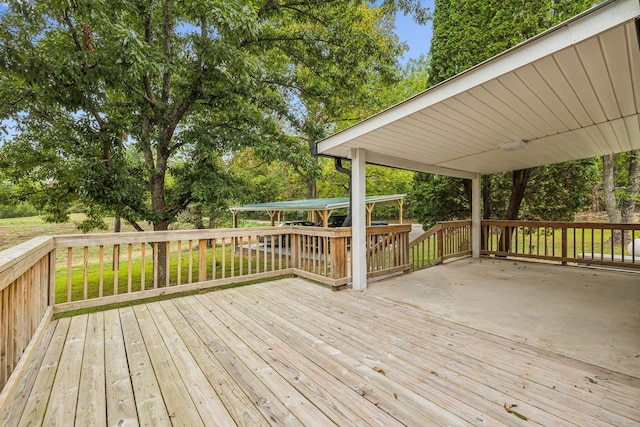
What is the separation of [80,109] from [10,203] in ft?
10.7

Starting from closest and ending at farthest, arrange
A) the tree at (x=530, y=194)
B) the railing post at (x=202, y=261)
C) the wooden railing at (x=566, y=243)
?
the railing post at (x=202, y=261), the wooden railing at (x=566, y=243), the tree at (x=530, y=194)

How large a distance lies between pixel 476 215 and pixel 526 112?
14.0ft

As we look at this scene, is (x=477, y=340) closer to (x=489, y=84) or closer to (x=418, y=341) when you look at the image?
(x=418, y=341)

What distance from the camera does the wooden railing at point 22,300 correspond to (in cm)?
166

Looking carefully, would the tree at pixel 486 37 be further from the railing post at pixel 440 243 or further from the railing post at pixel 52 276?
the railing post at pixel 52 276

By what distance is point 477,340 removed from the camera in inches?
97.8

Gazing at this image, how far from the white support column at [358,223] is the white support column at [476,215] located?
3879 millimetres

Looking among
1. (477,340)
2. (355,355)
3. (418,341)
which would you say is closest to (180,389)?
(355,355)

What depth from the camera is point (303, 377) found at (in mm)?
1909

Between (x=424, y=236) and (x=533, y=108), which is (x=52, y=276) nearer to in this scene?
(x=533, y=108)

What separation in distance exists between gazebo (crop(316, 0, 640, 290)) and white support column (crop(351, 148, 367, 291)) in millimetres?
15

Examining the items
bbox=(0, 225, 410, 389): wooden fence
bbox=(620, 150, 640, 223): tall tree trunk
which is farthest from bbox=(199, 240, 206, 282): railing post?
bbox=(620, 150, 640, 223): tall tree trunk

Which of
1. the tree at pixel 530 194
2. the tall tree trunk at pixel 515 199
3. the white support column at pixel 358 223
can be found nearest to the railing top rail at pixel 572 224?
the tall tree trunk at pixel 515 199

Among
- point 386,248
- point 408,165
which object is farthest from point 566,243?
point 386,248
